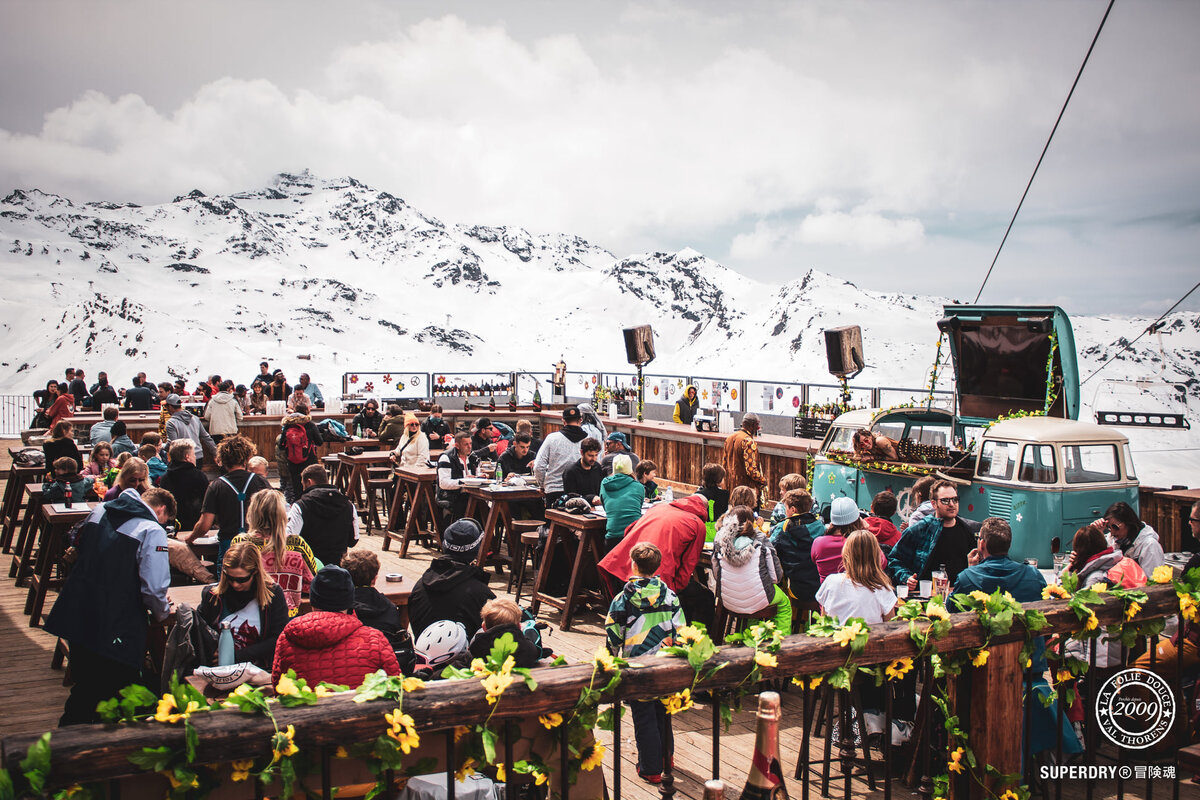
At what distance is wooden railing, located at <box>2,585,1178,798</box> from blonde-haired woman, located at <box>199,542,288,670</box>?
7.07 feet

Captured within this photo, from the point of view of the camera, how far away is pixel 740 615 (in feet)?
17.6

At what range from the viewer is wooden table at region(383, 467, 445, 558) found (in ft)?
32.4

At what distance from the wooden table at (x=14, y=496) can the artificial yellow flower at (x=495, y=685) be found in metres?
9.63

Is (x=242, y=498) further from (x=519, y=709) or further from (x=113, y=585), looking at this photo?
(x=519, y=709)

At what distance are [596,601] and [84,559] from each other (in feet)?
13.9

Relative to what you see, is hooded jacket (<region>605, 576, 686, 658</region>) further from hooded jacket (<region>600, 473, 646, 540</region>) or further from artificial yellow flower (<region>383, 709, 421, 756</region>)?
hooded jacket (<region>600, 473, 646, 540</region>)

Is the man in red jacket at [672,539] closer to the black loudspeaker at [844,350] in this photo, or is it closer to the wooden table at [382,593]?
the wooden table at [382,593]

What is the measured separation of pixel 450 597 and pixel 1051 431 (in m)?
6.37

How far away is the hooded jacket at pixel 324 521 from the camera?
588cm

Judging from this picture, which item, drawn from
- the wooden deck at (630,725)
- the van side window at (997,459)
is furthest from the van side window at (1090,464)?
the wooden deck at (630,725)

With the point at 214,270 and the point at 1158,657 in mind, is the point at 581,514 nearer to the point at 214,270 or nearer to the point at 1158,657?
the point at 1158,657

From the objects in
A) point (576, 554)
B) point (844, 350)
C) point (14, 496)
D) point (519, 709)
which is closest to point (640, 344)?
point (844, 350)

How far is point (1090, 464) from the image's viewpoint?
26.8ft

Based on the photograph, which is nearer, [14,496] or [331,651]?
[331,651]
